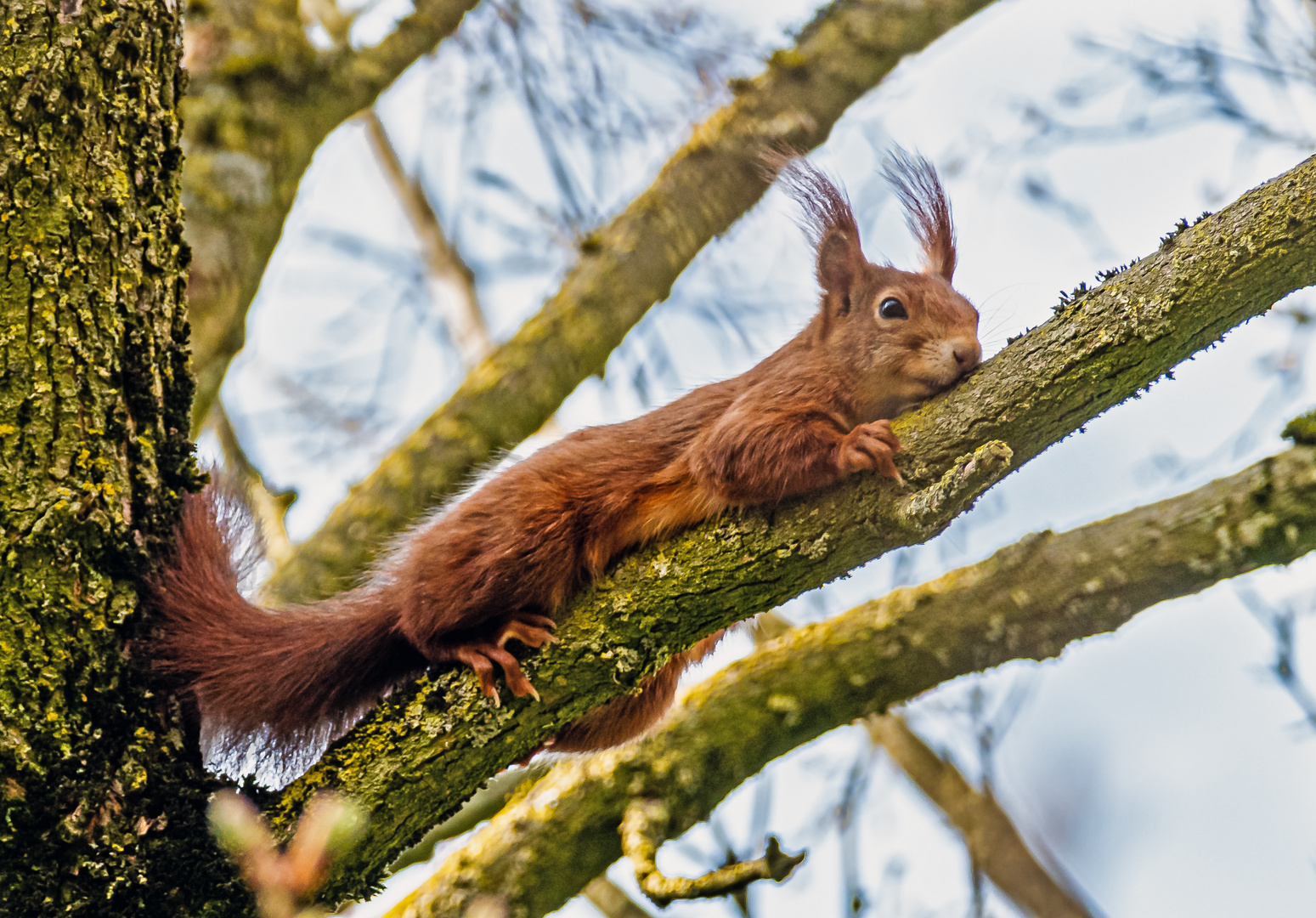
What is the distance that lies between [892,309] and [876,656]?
1.02 meters

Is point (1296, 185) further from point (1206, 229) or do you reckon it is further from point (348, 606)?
point (348, 606)

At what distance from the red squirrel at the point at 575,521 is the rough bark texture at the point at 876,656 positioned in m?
0.24

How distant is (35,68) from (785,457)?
1.72 meters

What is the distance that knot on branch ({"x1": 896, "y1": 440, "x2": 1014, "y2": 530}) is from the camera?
1.90 m

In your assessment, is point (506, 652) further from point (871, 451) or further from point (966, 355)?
point (966, 355)

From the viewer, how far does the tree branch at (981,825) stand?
3459mm

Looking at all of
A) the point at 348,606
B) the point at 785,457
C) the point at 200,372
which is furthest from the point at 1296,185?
the point at 200,372

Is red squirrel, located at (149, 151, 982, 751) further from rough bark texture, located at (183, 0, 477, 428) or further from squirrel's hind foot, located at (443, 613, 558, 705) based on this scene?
rough bark texture, located at (183, 0, 477, 428)

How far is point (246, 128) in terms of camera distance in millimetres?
3668

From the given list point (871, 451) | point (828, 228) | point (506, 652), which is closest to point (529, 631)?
point (506, 652)

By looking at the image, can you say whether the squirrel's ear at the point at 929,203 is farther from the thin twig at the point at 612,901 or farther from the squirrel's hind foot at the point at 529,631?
the thin twig at the point at 612,901

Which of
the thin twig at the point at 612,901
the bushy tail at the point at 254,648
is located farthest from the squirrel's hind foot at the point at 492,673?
the thin twig at the point at 612,901

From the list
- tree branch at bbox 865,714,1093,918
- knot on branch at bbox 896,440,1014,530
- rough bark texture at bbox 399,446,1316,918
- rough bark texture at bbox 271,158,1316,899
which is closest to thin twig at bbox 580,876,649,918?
rough bark texture at bbox 399,446,1316,918

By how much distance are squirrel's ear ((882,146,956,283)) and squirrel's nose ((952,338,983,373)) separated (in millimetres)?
800
